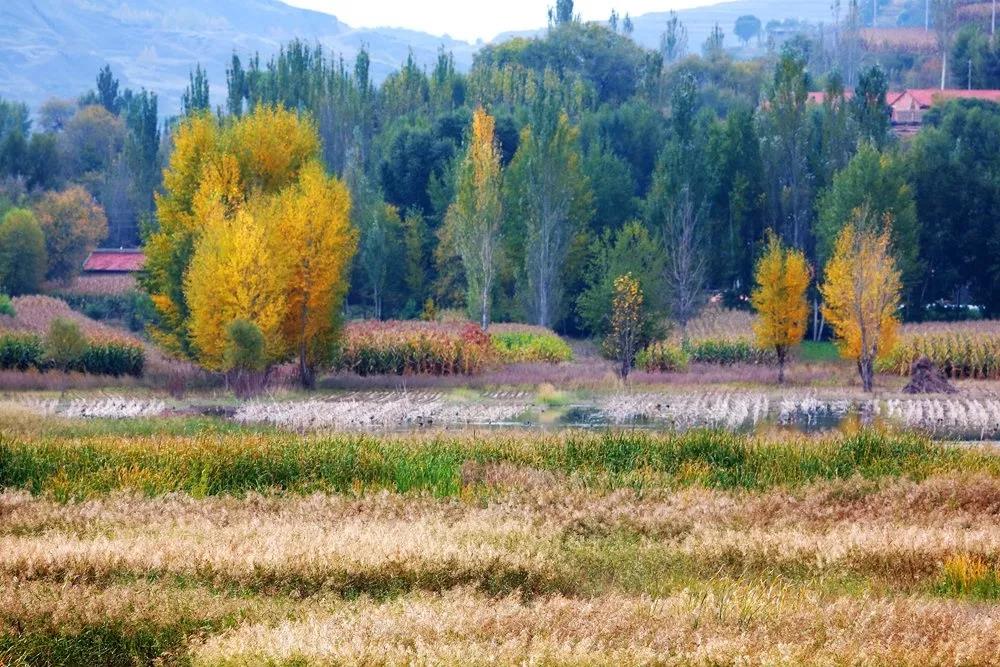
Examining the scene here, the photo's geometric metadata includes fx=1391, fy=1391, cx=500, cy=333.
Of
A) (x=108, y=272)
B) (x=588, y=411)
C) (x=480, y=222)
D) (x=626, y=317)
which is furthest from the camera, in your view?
(x=108, y=272)

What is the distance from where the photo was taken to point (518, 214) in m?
54.4

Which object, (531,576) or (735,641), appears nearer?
(735,641)

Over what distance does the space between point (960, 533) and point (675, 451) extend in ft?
19.0

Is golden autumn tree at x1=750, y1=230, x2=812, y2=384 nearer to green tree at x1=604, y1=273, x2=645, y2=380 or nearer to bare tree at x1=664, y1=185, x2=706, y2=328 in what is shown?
green tree at x1=604, y1=273, x2=645, y2=380

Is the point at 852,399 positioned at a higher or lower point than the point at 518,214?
lower

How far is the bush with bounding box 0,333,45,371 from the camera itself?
4053cm

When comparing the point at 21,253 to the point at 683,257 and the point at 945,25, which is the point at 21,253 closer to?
the point at 683,257

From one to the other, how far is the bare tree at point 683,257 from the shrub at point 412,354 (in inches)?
427

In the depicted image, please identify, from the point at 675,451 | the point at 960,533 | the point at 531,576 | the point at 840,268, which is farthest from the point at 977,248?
the point at 531,576

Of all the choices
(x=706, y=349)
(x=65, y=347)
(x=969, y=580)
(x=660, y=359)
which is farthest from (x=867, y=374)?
(x=969, y=580)

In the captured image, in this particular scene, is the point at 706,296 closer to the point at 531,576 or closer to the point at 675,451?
the point at 675,451

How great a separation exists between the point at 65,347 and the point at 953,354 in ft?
88.2

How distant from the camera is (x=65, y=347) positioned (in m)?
40.2

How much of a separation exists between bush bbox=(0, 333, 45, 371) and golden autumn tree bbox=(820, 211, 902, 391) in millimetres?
22947
